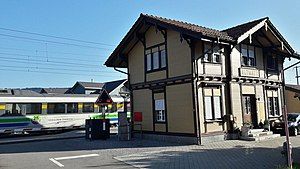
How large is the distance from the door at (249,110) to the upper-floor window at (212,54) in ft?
9.54

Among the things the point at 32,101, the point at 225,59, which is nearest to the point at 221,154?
the point at 225,59

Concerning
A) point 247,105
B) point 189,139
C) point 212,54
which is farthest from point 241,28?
point 189,139

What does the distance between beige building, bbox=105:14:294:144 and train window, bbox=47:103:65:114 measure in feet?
20.6

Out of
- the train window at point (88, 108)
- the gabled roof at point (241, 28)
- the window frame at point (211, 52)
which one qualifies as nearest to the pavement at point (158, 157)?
the window frame at point (211, 52)

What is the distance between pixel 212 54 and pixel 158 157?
6884 mm

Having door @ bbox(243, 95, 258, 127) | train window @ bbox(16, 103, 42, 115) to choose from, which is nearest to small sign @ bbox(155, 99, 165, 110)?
door @ bbox(243, 95, 258, 127)

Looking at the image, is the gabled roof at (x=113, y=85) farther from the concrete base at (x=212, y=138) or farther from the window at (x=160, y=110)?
the concrete base at (x=212, y=138)

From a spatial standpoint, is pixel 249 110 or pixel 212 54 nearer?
pixel 212 54

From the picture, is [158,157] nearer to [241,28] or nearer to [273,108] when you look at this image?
[241,28]

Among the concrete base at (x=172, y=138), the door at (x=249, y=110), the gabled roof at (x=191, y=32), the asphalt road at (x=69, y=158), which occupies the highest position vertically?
the gabled roof at (x=191, y=32)

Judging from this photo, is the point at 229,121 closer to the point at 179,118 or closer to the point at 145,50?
the point at 179,118

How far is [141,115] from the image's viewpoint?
17797 millimetres

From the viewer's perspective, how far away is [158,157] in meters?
11.0

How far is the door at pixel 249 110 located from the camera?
16.8m
